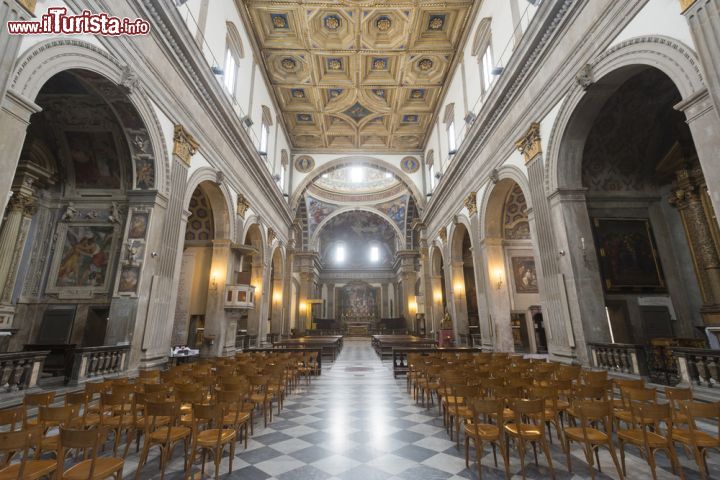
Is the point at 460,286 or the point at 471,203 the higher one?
the point at 471,203

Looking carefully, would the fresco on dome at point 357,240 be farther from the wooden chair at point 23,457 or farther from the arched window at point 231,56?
the wooden chair at point 23,457

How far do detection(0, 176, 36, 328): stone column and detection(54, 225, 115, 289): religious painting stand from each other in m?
0.67

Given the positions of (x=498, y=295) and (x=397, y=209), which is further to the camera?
(x=397, y=209)

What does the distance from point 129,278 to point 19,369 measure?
2620 millimetres

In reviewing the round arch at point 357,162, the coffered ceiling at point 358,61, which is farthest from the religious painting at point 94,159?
the round arch at point 357,162

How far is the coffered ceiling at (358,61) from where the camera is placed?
12.1m

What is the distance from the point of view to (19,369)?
178 inches

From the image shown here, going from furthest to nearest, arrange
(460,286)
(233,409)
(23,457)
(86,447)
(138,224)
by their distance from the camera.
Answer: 1. (460,286)
2. (138,224)
3. (233,409)
4. (86,447)
5. (23,457)

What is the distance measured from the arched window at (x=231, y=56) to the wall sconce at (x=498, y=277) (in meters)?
10.5

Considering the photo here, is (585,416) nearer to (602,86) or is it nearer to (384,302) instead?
(602,86)

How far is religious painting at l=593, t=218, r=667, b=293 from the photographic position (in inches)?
309

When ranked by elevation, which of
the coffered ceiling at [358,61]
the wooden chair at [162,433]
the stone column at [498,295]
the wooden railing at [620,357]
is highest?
the coffered ceiling at [358,61]

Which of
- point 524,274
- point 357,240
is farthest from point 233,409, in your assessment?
point 357,240

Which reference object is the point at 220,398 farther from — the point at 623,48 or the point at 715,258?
the point at 715,258
